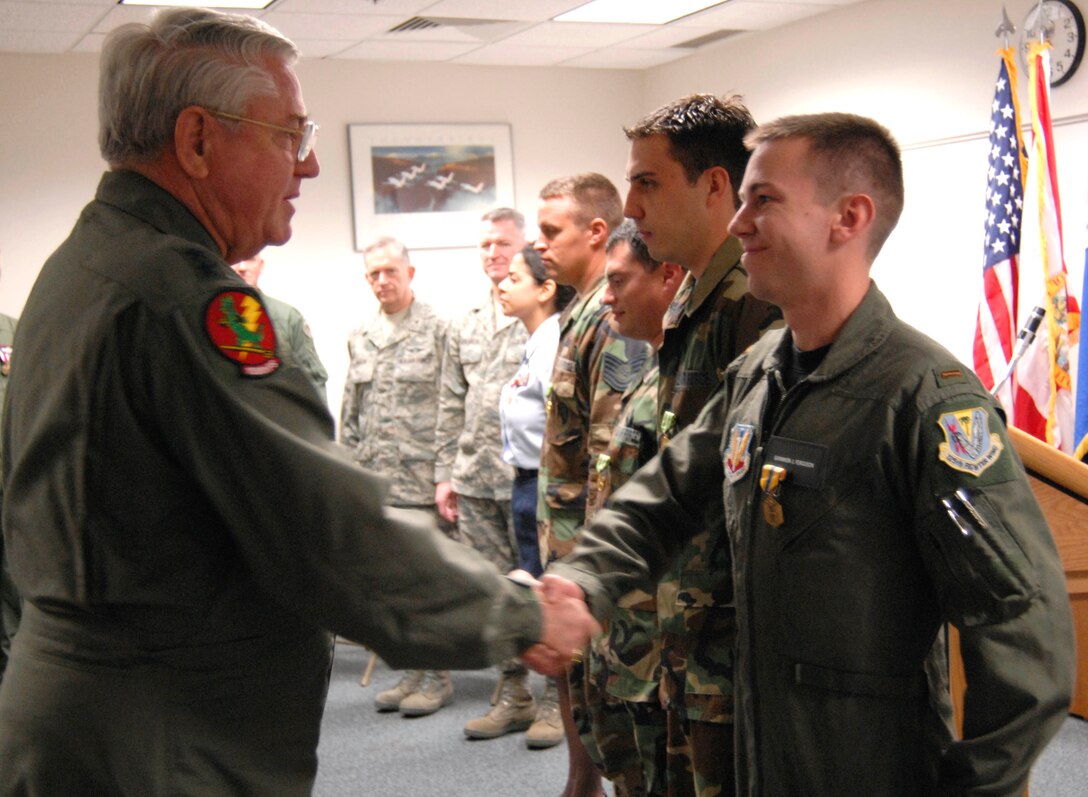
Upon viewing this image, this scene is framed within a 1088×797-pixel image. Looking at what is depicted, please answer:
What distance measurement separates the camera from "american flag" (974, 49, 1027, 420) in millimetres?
4691

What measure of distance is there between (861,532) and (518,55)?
6170 millimetres

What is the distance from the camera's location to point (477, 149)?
7461mm

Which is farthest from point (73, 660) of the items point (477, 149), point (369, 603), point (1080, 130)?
point (477, 149)

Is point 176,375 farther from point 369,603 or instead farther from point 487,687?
point 487,687

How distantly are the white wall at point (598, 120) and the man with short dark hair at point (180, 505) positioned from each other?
430cm

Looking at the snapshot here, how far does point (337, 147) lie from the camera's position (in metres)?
7.10

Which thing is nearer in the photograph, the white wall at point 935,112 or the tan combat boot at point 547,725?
the tan combat boot at point 547,725

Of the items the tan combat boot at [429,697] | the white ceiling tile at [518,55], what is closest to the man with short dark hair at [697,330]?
the tan combat boot at [429,697]

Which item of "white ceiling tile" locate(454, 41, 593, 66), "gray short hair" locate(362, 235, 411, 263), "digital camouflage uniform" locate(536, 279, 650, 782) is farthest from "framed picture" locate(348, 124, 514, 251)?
"digital camouflage uniform" locate(536, 279, 650, 782)

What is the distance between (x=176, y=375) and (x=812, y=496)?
0.84 metres

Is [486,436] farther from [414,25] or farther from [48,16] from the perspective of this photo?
[48,16]

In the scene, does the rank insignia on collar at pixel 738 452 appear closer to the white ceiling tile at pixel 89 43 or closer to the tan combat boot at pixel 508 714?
the tan combat boot at pixel 508 714

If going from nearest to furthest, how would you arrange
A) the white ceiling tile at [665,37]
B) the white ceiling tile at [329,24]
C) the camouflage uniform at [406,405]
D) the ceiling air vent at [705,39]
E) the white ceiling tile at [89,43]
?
the camouflage uniform at [406,405]
the white ceiling tile at [329,24]
the white ceiling tile at [89,43]
the white ceiling tile at [665,37]
the ceiling air vent at [705,39]

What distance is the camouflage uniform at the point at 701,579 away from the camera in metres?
1.95
